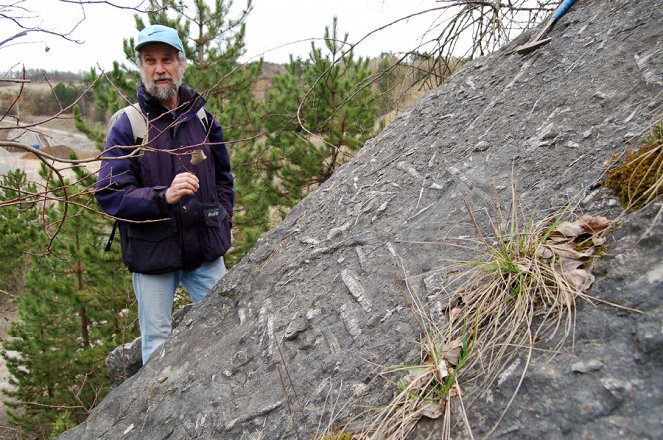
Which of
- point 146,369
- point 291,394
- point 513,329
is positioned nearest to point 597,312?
point 513,329

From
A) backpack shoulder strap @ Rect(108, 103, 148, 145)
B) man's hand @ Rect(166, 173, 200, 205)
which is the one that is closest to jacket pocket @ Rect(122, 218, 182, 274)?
man's hand @ Rect(166, 173, 200, 205)

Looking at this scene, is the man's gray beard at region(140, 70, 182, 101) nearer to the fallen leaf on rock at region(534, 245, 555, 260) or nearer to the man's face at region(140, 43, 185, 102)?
the man's face at region(140, 43, 185, 102)

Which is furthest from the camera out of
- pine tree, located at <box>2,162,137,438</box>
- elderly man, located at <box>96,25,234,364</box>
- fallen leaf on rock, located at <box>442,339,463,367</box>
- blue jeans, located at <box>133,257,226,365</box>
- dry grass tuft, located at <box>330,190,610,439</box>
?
pine tree, located at <box>2,162,137,438</box>

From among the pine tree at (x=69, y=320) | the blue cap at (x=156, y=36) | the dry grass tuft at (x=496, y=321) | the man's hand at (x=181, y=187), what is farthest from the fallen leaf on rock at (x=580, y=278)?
the pine tree at (x=69, y=320)

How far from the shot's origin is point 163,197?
271cm

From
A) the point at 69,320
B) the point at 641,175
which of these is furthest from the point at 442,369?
the point at 69,320

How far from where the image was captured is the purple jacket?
8.93 feet

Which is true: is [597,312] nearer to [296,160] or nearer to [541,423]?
[541,423]

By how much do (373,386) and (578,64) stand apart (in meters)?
2.10

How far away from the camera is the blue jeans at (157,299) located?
2.91 meters

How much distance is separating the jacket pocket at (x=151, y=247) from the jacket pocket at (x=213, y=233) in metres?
0.20

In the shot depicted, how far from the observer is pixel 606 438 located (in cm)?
105

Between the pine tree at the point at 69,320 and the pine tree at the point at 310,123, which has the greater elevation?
the pine tree at the point at 310,123

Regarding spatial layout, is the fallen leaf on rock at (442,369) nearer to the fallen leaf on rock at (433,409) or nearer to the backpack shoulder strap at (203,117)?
the fallen leaf on rock at (433,409)
